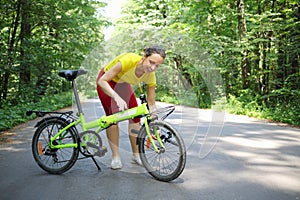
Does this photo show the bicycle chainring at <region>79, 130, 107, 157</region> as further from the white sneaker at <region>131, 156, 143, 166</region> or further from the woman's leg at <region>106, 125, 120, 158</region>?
the white sneaker at <region>131, 156, 143, 166</region>

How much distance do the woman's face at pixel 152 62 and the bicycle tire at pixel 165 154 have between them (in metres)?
0.60

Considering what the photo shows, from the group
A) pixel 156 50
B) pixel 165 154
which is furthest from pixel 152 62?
pixel 165 154

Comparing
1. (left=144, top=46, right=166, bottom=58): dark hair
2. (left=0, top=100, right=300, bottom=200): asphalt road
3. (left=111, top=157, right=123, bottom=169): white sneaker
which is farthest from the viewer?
(left=111, top=157, right=123, bottom=169): white sneaker

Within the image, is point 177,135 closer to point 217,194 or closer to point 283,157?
point 217,194

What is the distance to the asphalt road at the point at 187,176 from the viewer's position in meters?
2.99

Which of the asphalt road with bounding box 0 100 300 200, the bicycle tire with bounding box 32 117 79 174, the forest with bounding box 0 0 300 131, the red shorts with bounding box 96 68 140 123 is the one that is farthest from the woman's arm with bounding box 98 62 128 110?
the forest with bounding box 0 0 300 131

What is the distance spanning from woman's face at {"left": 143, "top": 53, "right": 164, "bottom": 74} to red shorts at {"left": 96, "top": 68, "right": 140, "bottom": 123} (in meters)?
0.50

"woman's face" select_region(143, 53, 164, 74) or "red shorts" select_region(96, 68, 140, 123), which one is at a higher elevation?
"woman's face" select_region(143, 53, 164, 74)

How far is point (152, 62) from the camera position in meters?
2.93

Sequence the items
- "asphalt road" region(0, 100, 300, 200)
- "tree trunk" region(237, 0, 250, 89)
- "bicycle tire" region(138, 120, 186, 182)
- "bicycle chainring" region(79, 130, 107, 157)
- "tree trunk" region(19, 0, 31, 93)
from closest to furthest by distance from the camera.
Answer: "asphalt road" region(0, 100, 300, 200), "bicycle tire" region(138, 120, 186, 182), "bicycle chainring" region(79, 130, 107, 157), "tree trunk" region(19, 0, 31, 93), "tree trunk" region(237, 0, 250, 89)

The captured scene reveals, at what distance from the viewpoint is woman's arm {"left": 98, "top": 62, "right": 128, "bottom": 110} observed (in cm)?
305

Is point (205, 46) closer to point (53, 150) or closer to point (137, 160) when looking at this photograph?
point (137, 160)

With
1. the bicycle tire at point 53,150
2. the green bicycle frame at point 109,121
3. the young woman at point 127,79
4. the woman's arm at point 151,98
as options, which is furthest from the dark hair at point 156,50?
the bicycle tire at point 53,150

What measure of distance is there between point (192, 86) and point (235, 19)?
37.3 ft
